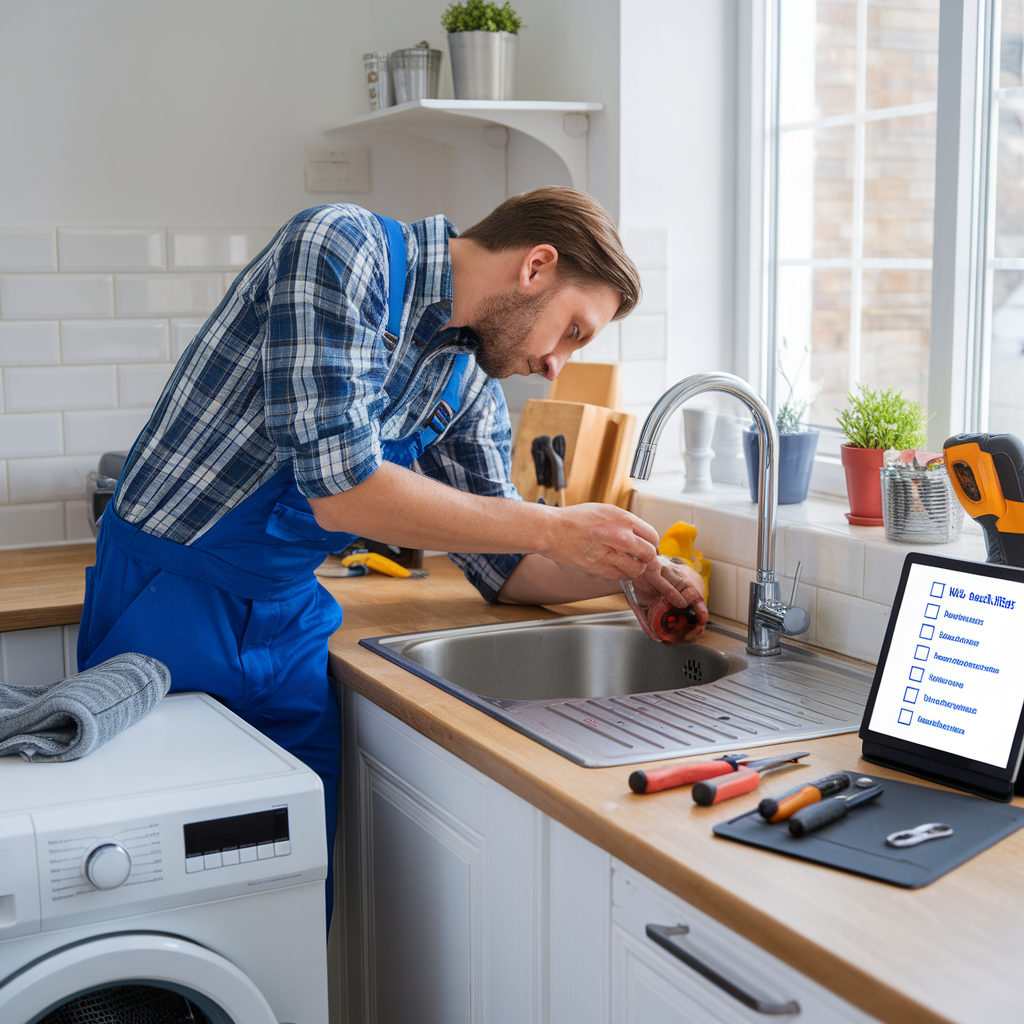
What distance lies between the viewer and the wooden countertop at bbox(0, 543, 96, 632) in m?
1.90

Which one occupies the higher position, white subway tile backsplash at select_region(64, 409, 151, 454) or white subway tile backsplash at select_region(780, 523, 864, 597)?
white subway tile backsplash at select_region(64, 409, 151, 454)

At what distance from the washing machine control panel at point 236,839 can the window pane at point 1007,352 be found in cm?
122

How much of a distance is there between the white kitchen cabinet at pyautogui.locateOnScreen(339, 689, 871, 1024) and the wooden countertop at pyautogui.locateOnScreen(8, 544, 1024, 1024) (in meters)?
0.04

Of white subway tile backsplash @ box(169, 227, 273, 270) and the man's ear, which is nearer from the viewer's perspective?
the man's ear

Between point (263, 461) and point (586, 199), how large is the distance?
551 mm

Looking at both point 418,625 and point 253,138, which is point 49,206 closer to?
point 253,138

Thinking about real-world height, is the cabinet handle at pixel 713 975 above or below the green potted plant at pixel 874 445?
below

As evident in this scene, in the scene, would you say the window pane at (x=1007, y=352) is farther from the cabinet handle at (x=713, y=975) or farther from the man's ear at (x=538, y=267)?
the cabinet handle at (x=713, y=975)

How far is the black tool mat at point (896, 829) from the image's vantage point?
0.96 meters

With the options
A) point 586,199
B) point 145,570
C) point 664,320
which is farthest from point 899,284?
point 145,570

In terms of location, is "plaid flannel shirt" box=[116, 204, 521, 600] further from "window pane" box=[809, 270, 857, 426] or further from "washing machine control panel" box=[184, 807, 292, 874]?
"window pane" box=[809, 270, 857, 426]

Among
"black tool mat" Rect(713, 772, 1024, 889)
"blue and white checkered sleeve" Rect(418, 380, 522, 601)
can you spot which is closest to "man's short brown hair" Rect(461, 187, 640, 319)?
"blue and white checkered sleeve" Rect(418, 380, 522, 601)

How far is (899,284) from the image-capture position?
76.7 inches

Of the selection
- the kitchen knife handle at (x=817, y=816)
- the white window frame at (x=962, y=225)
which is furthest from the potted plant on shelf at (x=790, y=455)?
the kitchen knife handle at (x=817, y=816)
